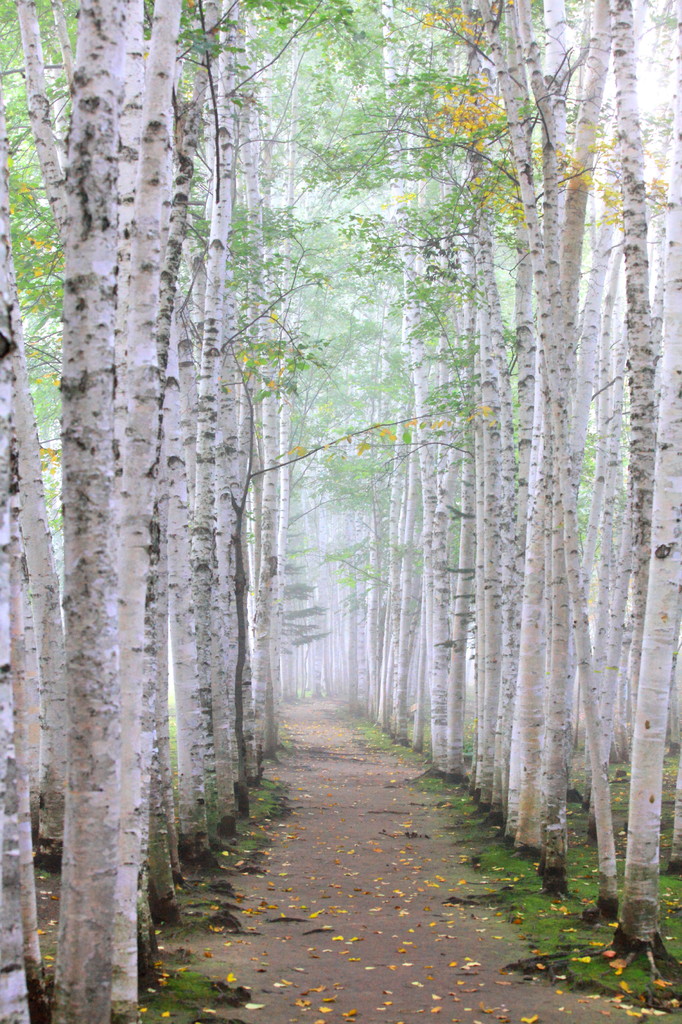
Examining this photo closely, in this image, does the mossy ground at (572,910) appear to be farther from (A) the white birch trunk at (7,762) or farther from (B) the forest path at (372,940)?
(A) the white birch trunk at (7,762)

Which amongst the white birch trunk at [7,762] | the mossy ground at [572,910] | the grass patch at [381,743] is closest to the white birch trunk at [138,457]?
the white birch trunk at [7,762]

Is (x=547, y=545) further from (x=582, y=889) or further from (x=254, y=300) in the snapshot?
(x=254, y=300)

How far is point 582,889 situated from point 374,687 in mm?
21134

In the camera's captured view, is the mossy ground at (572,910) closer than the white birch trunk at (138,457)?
No

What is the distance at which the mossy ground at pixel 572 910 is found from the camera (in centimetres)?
530

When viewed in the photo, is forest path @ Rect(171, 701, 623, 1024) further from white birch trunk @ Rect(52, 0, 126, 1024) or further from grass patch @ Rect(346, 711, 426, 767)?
grass patch @ Rect(346, 711, 426, 767)

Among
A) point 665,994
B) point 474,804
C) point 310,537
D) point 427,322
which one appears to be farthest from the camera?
point 310,537

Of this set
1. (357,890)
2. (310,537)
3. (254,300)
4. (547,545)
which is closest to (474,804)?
(357,890)

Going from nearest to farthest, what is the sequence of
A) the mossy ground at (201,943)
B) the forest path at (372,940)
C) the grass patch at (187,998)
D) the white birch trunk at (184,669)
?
the grass patch at (187,998) < the mossy ground at (201,943) < the forest path at (372,940) < the white birch trunk at (184,669)

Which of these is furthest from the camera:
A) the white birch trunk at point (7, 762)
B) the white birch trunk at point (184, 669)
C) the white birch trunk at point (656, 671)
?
the white birch trunk at point (184, 669)

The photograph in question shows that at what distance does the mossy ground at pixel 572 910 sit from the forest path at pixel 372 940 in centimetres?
15

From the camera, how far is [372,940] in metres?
6.71

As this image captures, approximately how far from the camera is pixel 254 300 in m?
13.0

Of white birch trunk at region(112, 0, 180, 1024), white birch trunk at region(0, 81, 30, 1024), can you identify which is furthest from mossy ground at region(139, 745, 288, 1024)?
white birch trunk at region(0, 81, 30, 1024)
